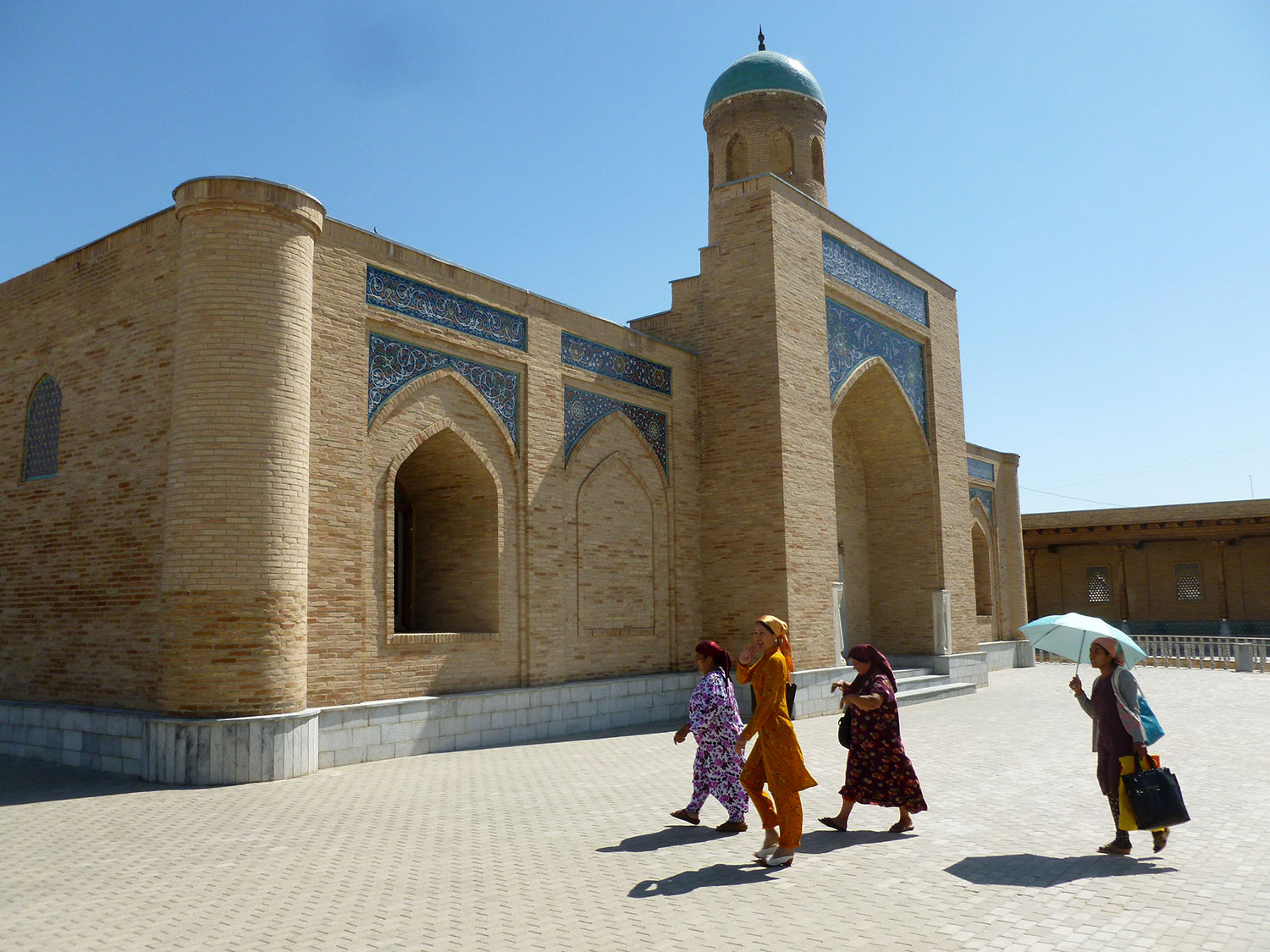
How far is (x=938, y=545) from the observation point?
15953 mm

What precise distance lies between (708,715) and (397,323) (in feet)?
16.9

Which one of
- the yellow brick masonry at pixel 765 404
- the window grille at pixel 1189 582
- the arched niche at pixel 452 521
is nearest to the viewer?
the arched niche at pixel 452 521

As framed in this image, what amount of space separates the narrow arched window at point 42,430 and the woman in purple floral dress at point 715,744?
695 centimetres

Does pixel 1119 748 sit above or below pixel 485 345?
below

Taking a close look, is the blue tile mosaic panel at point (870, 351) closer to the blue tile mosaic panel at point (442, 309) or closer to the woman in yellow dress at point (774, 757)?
the blue tile mosaic panel at point (442, 309)

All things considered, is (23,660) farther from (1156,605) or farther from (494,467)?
→ (1156,605)

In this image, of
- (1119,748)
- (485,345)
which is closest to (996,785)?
(1119,748)

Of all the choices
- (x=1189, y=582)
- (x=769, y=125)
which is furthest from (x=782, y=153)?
(x=1189, y=582)

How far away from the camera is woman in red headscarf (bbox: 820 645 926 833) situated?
569cm

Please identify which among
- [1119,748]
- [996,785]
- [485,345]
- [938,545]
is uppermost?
[485,345]

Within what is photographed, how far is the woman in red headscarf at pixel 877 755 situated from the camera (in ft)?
18.7

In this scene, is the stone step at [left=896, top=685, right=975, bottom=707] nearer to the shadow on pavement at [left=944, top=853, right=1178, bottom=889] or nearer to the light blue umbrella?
the light blue umbrella

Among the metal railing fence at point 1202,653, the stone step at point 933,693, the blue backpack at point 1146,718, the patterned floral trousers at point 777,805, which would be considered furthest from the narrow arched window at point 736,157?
the patterned floral trousers at point 777,805

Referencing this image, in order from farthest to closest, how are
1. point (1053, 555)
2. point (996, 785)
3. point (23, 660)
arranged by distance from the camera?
point (1053, 555), point (23, 660), point (996, 785)
